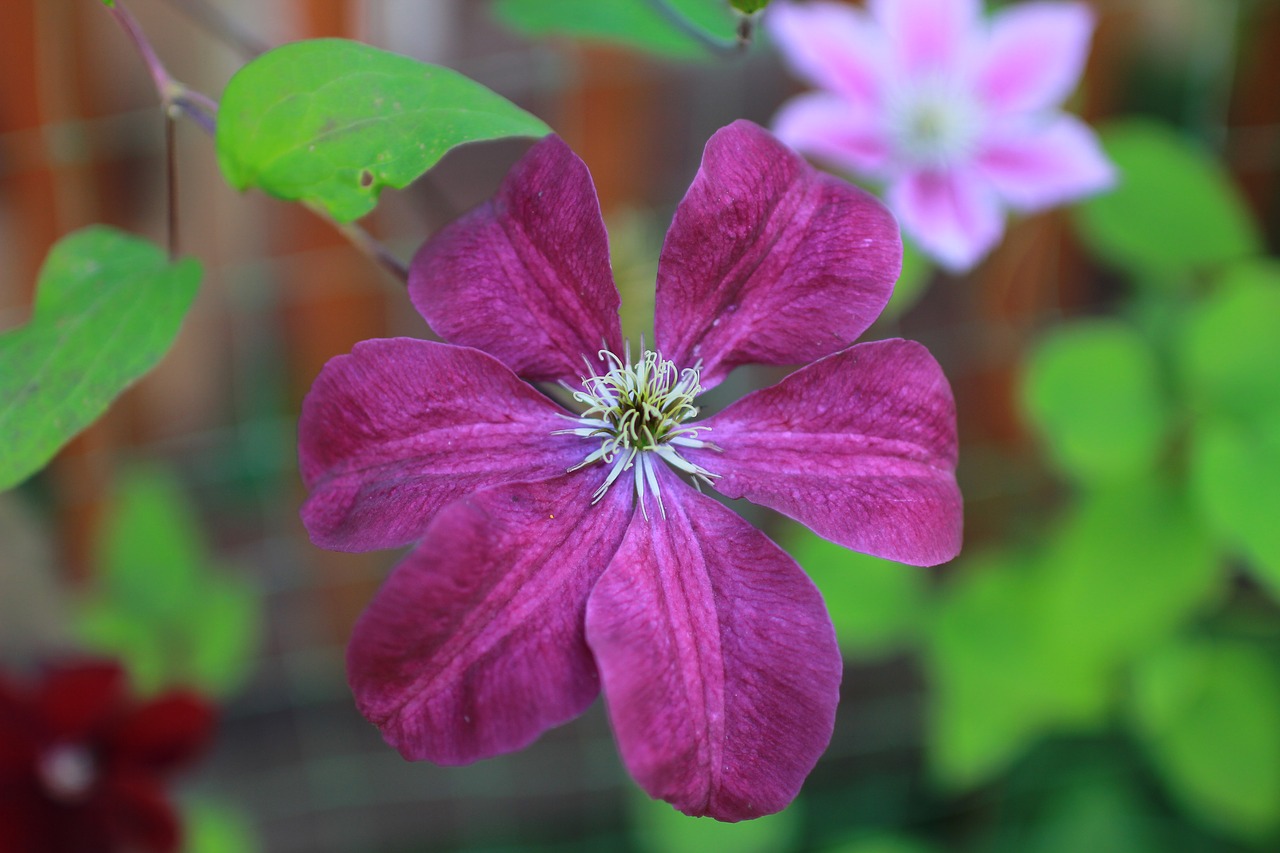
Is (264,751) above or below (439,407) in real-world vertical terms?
below

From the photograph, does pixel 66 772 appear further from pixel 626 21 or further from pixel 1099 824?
pixel 1099 824

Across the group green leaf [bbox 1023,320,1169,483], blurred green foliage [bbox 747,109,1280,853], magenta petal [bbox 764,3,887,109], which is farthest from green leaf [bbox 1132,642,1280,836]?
magenta petal [bbox 764,3,887,109]

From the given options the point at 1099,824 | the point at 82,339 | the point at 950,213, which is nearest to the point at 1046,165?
the point at 950,213

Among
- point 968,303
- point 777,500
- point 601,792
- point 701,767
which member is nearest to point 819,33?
point 777,500

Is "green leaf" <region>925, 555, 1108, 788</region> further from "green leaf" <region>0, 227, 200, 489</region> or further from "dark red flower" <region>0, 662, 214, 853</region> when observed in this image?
"green leaf" <region>0, 227, 200, 489</region>

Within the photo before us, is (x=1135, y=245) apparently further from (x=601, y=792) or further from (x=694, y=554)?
(x=601, y=792)
